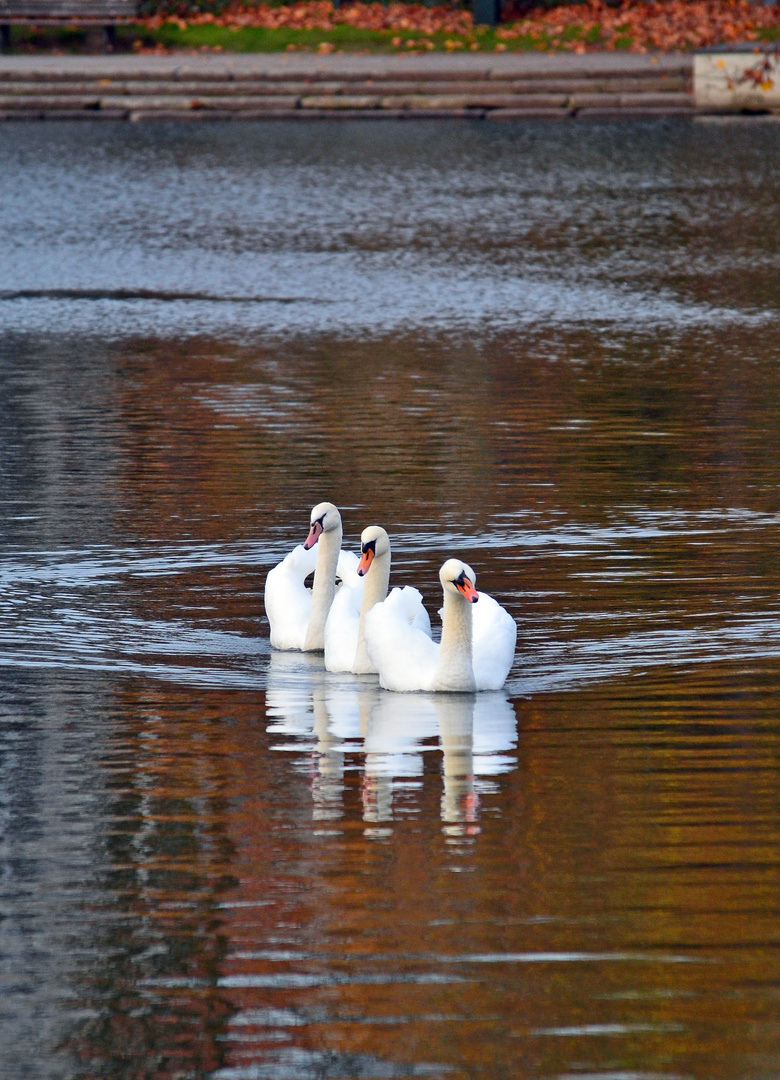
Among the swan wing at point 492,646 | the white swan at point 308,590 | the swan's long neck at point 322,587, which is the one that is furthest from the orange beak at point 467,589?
the swan's long neck at point 322,587

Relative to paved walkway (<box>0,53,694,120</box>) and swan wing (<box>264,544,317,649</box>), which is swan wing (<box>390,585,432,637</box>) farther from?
paved walkway (<box>0,53,694,120</box>)

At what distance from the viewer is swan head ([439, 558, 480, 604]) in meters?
7.13

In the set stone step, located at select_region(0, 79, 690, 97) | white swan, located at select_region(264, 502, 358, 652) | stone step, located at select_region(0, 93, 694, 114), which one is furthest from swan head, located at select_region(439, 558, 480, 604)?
stone step, located at select_region(0, 79, 690, 97)

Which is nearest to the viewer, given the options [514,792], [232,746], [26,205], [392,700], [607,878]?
[607,878]

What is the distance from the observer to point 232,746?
6.77m

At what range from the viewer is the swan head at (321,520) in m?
8.02

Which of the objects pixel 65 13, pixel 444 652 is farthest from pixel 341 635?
pixel 65 13

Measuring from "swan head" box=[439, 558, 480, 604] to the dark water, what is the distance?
43 cm

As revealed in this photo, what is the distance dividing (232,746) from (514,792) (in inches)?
41.4

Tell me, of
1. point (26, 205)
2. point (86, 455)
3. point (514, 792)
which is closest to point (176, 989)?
point (514, 792)

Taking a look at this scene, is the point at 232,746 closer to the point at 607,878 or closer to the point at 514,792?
the point at 514,792

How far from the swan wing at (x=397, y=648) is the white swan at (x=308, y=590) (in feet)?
2.02

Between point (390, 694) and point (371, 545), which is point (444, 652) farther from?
point (371, 545)

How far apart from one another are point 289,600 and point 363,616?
686 mm
